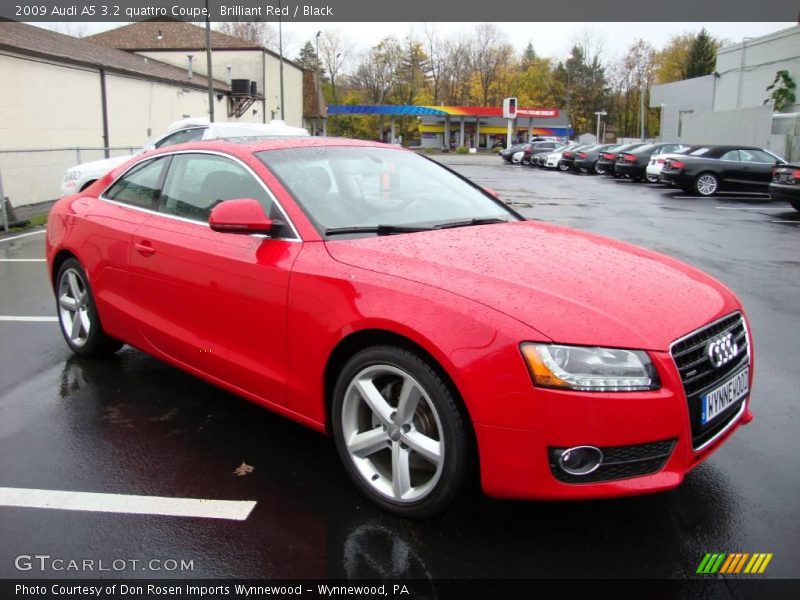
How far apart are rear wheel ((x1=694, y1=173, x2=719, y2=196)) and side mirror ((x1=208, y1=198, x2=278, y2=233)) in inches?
769

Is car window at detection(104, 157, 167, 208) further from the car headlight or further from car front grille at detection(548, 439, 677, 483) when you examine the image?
car front grille at detection(548, 439, 677, 483)

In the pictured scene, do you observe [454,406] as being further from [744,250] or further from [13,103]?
[13,103]

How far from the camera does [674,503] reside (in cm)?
308

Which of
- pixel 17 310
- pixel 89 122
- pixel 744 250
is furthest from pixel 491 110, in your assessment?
pixel 17 310

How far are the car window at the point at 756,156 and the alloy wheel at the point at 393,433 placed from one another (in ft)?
66.4

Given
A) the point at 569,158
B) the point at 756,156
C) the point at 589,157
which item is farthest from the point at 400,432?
the point at 569,158

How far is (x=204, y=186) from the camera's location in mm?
4031

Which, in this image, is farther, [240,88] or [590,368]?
[240,88]

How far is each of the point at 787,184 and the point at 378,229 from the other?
14226 millimetres

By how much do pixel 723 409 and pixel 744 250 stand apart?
8260 millimetres

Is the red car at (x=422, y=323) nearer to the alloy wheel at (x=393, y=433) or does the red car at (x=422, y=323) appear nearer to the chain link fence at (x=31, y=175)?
the alloy wheel at (x=393, y=433)

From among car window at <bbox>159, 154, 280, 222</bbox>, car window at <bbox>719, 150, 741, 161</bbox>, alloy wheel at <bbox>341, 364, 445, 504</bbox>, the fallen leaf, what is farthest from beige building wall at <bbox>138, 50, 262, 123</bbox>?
alloy wheel at <bbox>341, 364, 445, 504</bbox>

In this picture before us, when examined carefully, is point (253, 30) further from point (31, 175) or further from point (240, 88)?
point (31, 175)

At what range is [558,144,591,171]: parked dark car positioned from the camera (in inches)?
1393
